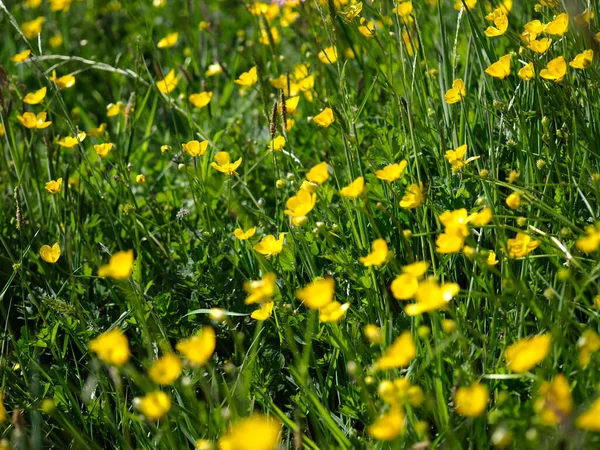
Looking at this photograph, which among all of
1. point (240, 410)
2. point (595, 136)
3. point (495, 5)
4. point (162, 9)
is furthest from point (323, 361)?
point (162, 9)

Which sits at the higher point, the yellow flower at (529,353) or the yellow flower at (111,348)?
the yellow flower at (111,348)

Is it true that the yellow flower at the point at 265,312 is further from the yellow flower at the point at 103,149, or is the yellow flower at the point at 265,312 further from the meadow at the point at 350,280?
the yellow flower at the point at 103,149

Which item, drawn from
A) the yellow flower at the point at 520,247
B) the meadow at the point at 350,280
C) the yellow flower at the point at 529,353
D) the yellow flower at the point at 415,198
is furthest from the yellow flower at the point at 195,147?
the yellow flower at the point at 529,353

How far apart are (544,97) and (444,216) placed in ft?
2.39

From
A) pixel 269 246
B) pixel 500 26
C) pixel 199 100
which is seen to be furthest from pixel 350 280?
pixel 199 100

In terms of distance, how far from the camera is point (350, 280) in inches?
74.5

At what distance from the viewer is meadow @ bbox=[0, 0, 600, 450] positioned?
A: 130 centimetres

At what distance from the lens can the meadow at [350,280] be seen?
1305mm

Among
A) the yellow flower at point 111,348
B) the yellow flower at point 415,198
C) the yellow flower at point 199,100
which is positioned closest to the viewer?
the yellow flower at point 111,348

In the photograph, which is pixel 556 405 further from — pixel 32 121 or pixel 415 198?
pixel 32 121

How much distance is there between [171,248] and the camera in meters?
2.17

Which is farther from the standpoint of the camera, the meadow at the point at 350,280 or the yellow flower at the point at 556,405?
the meadow at the point at 350,280

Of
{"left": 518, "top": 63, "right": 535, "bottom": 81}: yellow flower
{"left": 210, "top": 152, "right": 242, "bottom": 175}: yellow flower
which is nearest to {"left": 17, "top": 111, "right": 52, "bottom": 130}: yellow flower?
{"left": 210, "top": 152, "right": 242, "bottom": 175}: yellow flower

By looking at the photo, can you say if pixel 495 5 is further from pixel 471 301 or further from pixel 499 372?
pixel 499 372
